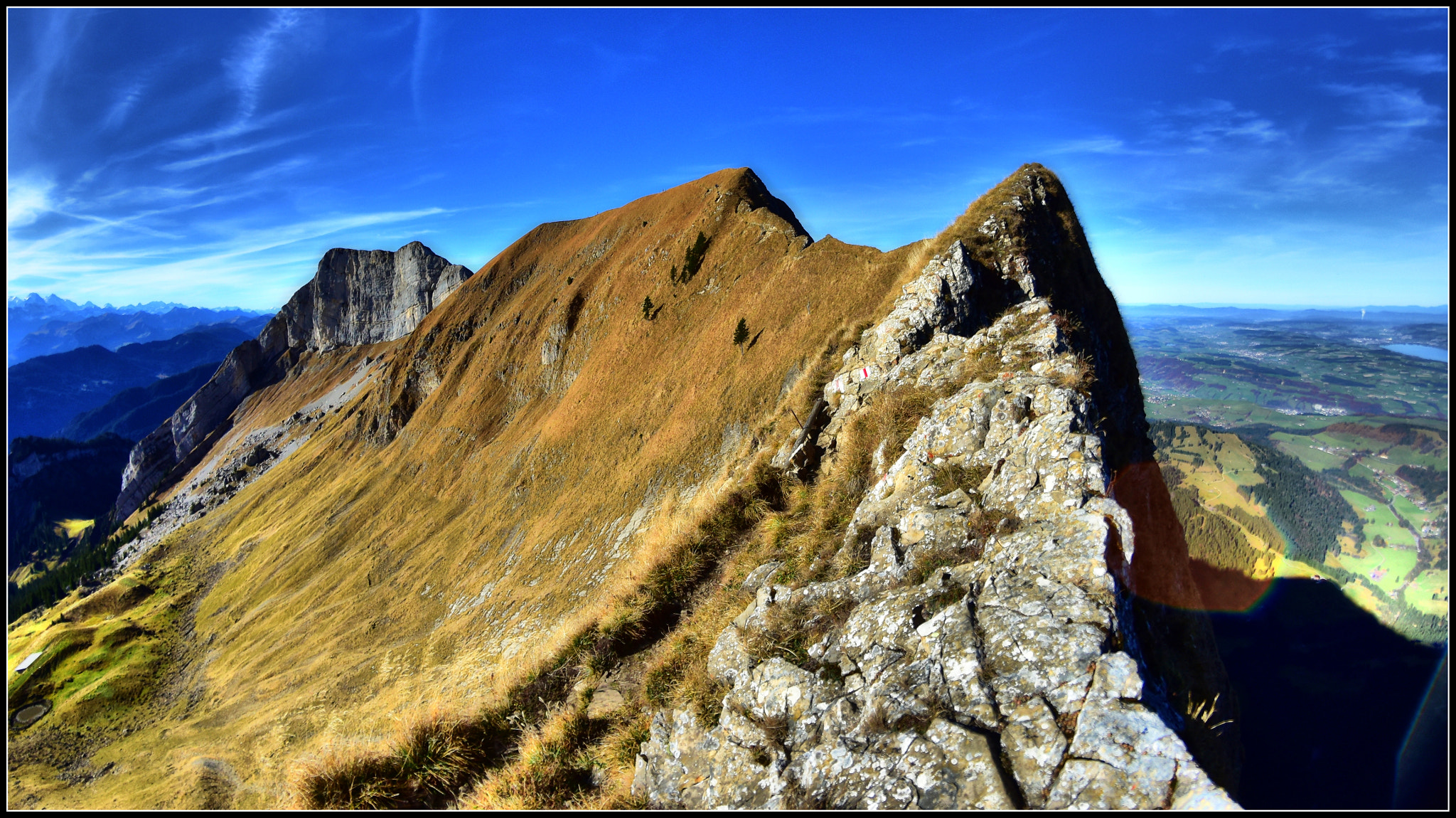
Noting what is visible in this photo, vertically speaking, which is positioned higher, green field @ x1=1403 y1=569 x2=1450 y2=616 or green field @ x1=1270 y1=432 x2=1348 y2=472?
green field @ x1=1270 y1=432 x2=1348 y2=472

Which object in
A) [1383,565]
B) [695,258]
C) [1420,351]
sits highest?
[695,258]

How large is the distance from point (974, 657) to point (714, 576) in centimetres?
569

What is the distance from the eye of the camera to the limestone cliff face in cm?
12194

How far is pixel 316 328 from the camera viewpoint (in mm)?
135000

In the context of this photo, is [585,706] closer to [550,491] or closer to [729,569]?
[729,569]

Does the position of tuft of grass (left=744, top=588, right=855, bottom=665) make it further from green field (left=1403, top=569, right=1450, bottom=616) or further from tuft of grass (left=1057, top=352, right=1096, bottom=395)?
green field (left=1403, top=569, right=1450, bottom=616)

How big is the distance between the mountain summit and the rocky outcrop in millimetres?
36

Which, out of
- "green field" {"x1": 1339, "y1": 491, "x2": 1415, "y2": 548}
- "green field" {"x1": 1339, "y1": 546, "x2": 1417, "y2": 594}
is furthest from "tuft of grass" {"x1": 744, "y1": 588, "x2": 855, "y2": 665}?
"green field" {"x1": 1339, "y1": 491, "x2": 1415, "y2": 548}

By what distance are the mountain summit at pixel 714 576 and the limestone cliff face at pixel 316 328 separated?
61.1 metres

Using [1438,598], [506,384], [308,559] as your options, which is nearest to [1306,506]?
[1438,598]

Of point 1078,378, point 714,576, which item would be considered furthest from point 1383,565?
point 714,576

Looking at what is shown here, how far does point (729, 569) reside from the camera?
1012 cm

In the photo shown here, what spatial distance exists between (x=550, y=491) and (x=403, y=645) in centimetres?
1288

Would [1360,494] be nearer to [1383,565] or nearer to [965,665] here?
[1383,565]
